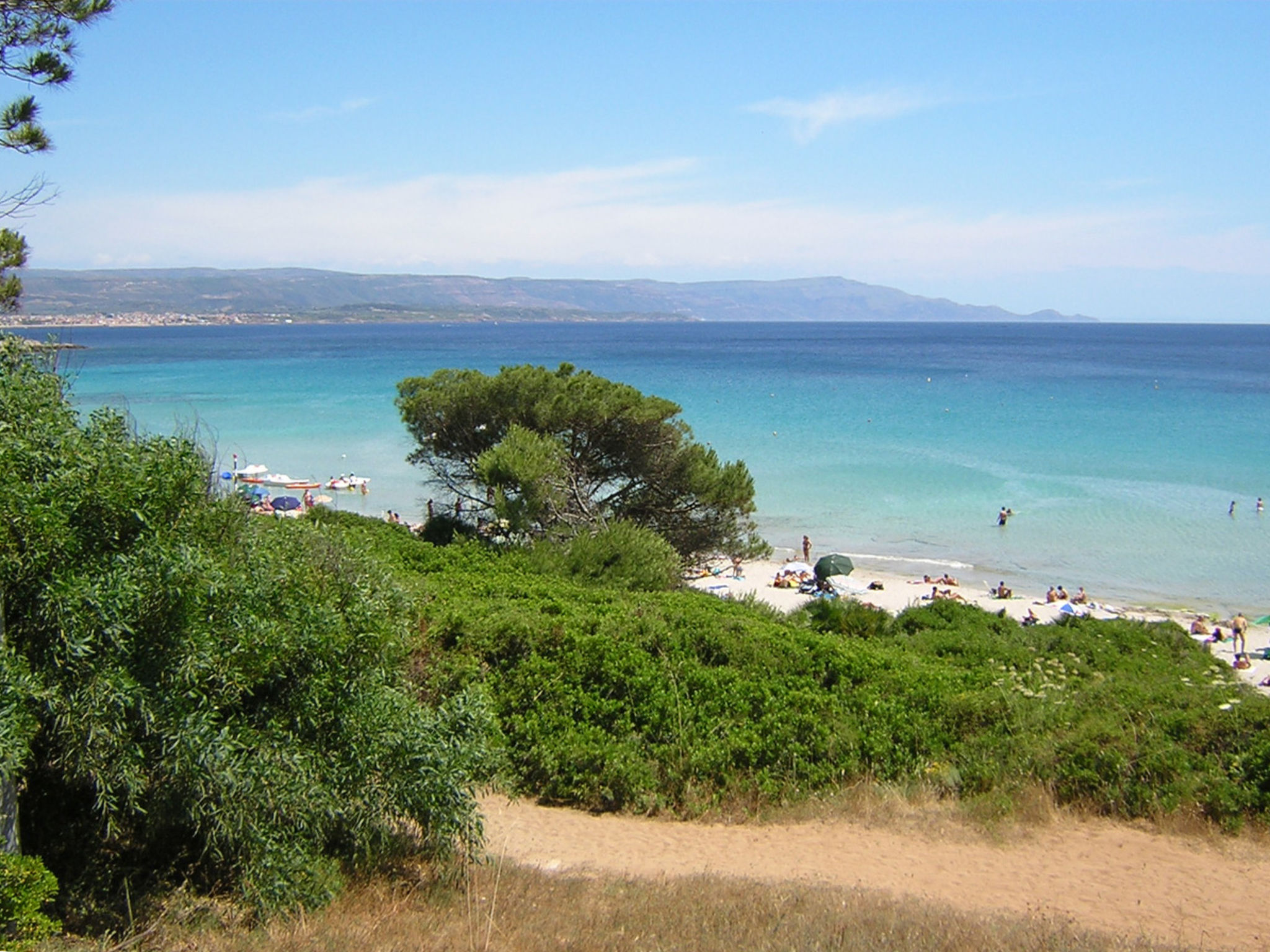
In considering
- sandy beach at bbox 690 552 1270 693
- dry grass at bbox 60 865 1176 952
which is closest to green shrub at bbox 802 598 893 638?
sandy beach at bbox 690 552 1270 693

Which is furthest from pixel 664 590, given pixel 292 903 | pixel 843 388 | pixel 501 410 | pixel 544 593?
pixel 843 388

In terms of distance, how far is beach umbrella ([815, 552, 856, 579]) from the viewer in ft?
81.4

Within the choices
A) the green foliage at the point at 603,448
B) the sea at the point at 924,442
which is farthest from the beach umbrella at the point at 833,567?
the green foliage at the point at 603,448

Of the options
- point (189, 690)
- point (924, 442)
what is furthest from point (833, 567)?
point (924, 442)

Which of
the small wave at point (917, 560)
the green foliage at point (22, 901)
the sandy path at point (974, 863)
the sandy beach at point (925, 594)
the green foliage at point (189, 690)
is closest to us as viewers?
the green foliage at point (22, 901)

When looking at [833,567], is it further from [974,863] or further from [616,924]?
[616,924]

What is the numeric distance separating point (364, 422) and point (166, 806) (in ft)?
165

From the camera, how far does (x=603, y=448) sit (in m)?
20.5

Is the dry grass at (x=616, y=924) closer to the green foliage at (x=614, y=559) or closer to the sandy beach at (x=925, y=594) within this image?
the green foliage at (x=614, y=559)

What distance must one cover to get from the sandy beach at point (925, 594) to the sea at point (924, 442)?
0.91 metres

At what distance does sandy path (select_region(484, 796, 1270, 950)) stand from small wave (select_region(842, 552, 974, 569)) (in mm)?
19911

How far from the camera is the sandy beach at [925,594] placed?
838 inches

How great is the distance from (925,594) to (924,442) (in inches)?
1073

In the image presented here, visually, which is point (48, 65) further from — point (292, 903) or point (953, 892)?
point (953, 892)
